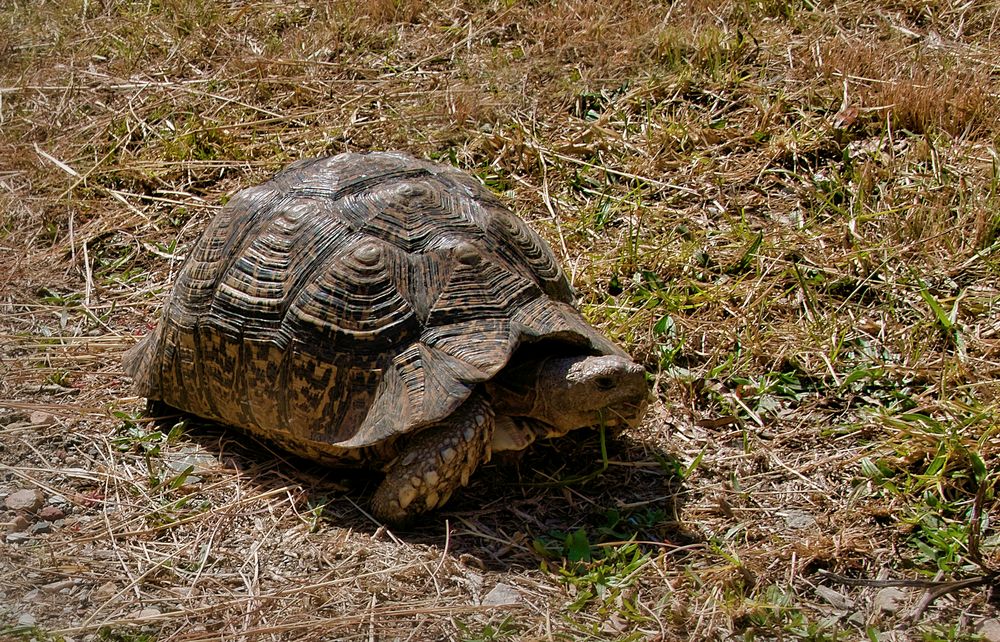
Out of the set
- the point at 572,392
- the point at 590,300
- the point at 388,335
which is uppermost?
the point at 388,335

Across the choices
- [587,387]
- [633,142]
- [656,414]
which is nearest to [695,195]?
[633,142]

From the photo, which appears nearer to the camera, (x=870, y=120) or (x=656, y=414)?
(x=656, y=414)

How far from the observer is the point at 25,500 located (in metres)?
3.58

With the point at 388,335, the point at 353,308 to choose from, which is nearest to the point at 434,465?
the point at 388,335

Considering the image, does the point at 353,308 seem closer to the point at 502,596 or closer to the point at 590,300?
the point at 502,596

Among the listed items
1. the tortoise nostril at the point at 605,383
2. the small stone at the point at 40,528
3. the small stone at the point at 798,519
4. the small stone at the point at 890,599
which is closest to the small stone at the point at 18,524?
the small stone at the point at 40,528

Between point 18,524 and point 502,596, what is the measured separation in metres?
1.63

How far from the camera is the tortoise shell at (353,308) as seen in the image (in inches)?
137

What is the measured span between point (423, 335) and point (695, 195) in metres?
2.28

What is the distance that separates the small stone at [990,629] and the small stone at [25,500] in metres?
3.01

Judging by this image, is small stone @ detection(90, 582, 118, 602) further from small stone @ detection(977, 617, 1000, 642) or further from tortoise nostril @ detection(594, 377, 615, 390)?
small stone @ detection(977, 617, 1000, 642)

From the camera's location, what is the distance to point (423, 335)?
3.52 meters

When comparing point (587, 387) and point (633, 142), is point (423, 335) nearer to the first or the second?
point (587, 387)

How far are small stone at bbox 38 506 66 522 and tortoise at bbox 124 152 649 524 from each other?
24.4 inches
